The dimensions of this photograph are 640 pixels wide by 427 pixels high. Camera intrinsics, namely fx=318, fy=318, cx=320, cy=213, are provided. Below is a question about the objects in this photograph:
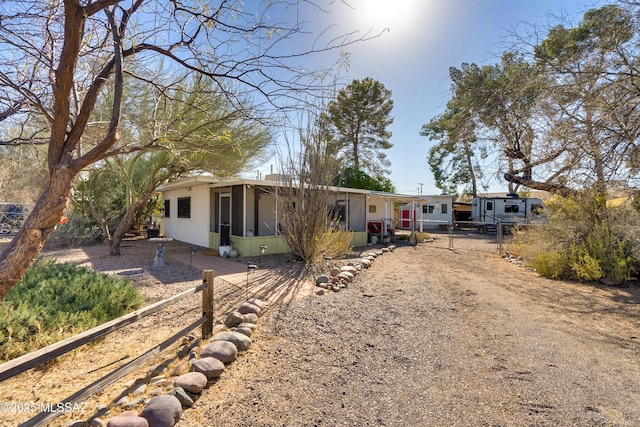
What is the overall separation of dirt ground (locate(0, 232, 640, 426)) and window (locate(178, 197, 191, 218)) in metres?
8.43

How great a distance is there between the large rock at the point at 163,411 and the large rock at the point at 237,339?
101 centimetres

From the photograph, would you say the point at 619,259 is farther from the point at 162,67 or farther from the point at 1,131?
the point at 1,131

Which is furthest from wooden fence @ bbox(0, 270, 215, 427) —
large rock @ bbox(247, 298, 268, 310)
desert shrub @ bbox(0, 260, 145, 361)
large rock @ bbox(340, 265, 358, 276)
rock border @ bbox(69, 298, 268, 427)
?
large rock @ bbox(340, 265, 358, 276)

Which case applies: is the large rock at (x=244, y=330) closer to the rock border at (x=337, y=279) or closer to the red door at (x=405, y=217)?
the rock border at (x=337, y=279)

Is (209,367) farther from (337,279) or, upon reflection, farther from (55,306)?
(337,279)

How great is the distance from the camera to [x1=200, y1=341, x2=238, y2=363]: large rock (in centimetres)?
296

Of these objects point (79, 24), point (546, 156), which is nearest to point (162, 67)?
point (79, 24)

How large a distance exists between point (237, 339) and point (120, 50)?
2.73 m

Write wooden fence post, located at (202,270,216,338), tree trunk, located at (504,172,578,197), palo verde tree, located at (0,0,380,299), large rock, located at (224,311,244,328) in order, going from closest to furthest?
palo verde tree, located at (0,0,380,299), wooden fence post, located at (202,270,216,338), large rock, located at (224,311,244,328), tree trunk, located at (504,172,578,197)

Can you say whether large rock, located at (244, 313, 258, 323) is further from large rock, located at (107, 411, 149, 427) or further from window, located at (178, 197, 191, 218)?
window, located at (178, 197, 191, 218)

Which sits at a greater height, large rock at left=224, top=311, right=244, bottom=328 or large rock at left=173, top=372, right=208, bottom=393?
large rock at left=224, top=311, right=244, bottom=328

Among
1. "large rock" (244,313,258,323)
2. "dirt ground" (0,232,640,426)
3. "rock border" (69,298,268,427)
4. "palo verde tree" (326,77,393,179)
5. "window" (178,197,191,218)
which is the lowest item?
"dirt ground" (0,232,640,426)

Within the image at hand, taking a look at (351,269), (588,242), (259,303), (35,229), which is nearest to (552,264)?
(588,242)

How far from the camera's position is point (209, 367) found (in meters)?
2.74
